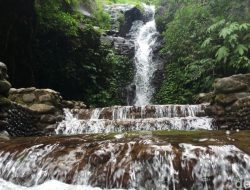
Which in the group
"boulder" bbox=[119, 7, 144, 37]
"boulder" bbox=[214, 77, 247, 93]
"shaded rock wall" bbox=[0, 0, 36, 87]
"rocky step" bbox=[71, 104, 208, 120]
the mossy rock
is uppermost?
"boulder" bbox=[119, 7, 144, 37]

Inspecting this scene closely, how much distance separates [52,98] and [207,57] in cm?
621

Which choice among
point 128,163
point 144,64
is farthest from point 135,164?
point 144,64

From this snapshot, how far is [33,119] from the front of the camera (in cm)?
912

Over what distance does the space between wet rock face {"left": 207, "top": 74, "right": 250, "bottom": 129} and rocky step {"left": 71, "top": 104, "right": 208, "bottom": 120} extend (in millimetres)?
437

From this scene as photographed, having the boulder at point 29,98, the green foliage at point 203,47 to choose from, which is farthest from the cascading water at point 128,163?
the green foliage at point 203,47

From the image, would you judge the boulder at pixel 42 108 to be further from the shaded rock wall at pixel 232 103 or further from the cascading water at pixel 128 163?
the shaded rock wall at pixel 232 103

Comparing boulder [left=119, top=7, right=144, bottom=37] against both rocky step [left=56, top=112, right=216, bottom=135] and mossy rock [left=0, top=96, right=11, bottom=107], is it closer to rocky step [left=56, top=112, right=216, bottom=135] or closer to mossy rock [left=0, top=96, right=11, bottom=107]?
rocky step [left=56, top=112, right=216, bottom=135]

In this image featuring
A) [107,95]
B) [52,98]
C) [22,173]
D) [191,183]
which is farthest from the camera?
[107,95]

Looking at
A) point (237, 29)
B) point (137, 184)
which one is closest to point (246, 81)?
point (237, 29)

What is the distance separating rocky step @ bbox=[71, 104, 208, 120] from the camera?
9.73 m

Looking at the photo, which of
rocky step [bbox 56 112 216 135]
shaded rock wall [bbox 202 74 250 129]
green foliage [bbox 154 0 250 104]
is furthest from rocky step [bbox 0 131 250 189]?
green foliage [bbox 154 0 250 104]

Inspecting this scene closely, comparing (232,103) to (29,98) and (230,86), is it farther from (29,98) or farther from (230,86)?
(29,98)

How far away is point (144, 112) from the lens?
9922 mm

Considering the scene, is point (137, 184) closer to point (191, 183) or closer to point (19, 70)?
point (191, 183)
